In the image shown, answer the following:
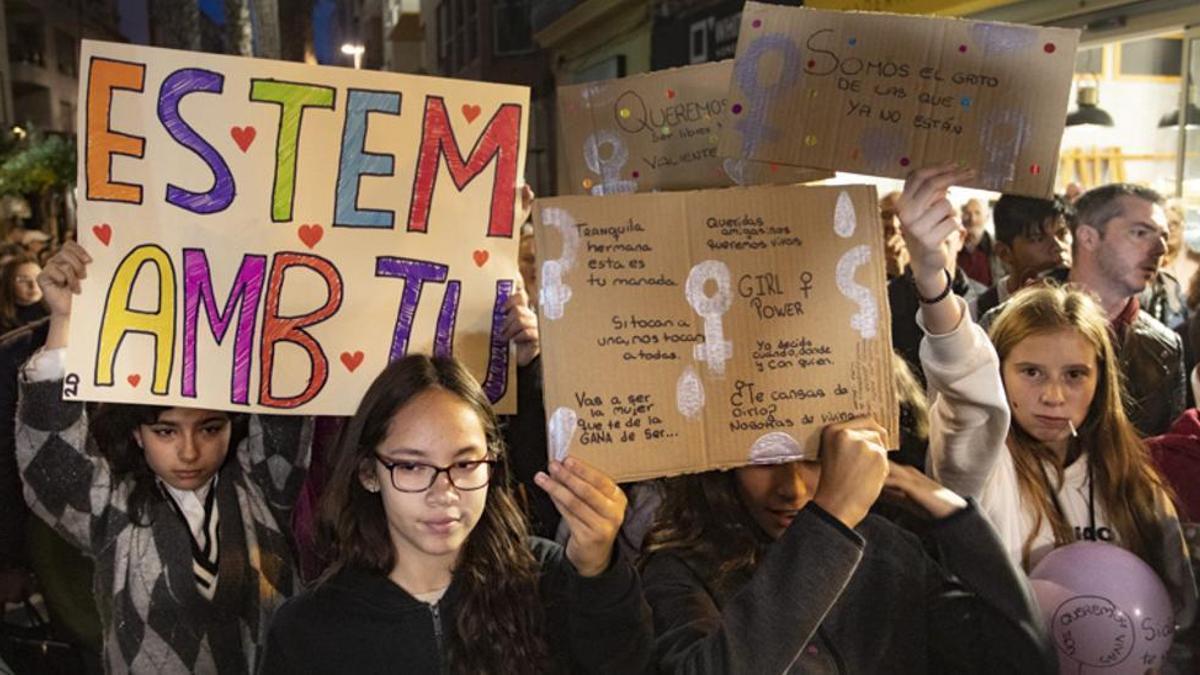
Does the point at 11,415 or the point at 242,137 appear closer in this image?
the point at 242,137

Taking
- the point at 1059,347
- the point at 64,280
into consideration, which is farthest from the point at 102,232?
the point at 1059,347

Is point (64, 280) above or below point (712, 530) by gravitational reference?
above

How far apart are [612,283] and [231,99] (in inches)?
46.6

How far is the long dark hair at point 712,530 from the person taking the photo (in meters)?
2.19

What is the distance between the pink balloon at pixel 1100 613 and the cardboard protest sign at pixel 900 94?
78 centimetres

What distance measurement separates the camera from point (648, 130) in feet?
10.8

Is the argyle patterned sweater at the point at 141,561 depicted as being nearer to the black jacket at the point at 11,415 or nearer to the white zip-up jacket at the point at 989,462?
the black jacket at the point at 11,415

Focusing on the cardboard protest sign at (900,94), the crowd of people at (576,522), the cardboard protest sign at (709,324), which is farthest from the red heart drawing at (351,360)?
the cardboard protest sign at (900,94)

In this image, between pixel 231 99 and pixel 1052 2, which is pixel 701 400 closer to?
pixel 231 99

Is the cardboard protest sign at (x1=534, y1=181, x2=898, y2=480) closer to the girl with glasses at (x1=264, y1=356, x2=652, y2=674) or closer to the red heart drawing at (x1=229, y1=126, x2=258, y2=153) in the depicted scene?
the girl with glasses at (x1=264, y1=356, x2=652, y2=674)

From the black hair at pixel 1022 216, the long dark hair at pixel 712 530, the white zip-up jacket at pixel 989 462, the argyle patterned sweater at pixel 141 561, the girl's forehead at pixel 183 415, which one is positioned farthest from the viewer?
the black hair at pixel 1022 216

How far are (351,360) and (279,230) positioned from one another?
34 cm

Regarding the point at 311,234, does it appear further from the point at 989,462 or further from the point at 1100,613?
the point at 1100,613

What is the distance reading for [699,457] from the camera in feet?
6.88
